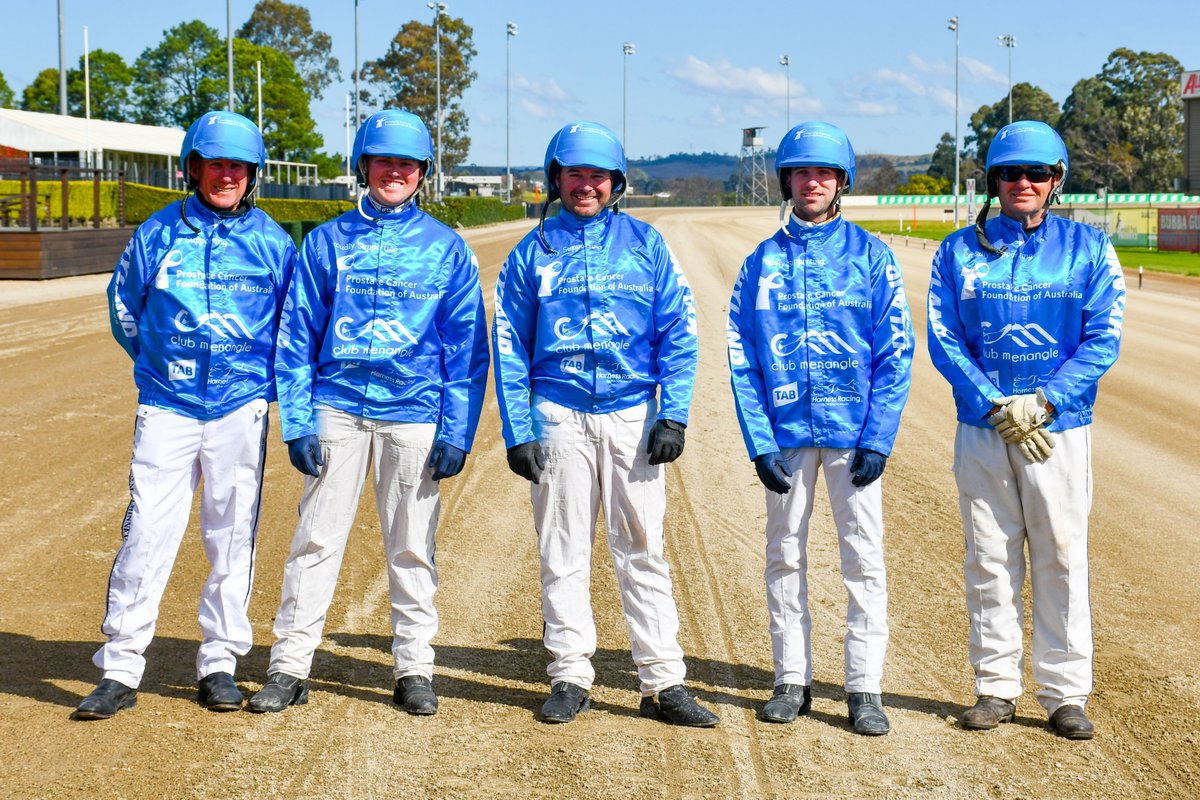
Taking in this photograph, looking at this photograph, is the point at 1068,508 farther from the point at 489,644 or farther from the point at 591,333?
the point at 489,644

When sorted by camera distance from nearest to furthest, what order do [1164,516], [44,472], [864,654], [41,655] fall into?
[864,654] < [41,655] < [1164,516] < [44,472]

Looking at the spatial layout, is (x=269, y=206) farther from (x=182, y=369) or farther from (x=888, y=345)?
(x=888, y=345)

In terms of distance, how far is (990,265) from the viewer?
5.18m

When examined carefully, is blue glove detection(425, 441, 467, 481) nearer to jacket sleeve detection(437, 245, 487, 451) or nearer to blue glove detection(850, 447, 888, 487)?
jacket sleeve detection(437, 245, 487, 451)

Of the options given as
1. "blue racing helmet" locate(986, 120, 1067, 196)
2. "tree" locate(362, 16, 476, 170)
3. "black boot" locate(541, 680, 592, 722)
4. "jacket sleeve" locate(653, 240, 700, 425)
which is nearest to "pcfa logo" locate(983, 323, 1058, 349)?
"blue racing helmet" locate(986, 120, 1067, 196)

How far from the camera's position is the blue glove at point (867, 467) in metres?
5.02

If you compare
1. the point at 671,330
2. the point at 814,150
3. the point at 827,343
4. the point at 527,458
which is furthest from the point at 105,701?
the point at 814,150

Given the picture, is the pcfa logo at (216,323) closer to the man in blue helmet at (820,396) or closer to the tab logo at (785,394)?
the man in blue helmet at (820,396)

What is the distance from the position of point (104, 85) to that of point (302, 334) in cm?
9421

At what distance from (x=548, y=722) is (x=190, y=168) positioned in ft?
8.48

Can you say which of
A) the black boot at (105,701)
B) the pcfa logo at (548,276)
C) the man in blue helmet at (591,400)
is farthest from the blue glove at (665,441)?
the black boot at (105,701)

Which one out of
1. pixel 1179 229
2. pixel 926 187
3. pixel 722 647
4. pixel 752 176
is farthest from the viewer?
pixel 752 176

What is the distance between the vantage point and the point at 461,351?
17.3 feet

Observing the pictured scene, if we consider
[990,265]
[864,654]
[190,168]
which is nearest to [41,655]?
[190,168]
